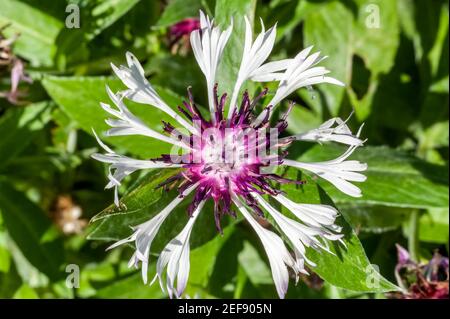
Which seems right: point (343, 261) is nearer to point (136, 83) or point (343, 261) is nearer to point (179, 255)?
point (179, 255)

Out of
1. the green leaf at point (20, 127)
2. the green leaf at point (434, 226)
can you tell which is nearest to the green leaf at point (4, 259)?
the green leaf at point (20, 127)

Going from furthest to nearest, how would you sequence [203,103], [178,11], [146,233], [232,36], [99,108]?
[203,103], [178,11], [99,108], [232,36], [146,233]

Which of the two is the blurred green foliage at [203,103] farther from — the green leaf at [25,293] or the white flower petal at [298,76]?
the white flower petal at [298,76]

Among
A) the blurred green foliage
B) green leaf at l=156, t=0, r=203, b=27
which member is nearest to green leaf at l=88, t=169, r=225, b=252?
the blurred green foliage

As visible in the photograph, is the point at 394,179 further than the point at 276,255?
Yes

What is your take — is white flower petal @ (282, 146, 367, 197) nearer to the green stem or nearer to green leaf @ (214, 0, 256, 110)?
green leaf @ (214, 0, 256, 110)

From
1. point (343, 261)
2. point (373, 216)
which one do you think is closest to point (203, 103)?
point (373, 216)
